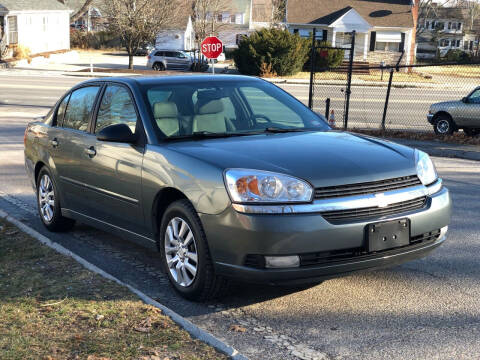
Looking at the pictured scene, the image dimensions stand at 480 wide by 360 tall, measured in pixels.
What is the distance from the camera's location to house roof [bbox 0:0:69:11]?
49.0 metres

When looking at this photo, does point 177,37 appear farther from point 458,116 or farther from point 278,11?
point 458,116

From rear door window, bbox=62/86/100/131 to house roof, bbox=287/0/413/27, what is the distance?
160ft

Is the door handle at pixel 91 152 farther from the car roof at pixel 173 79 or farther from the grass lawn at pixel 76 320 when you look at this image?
the grass lawn at pixel 76 320

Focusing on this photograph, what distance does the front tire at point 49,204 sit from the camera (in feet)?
22.5

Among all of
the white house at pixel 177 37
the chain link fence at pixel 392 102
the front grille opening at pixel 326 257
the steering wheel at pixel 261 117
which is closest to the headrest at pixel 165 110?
the steering wheel at pixel 261 117

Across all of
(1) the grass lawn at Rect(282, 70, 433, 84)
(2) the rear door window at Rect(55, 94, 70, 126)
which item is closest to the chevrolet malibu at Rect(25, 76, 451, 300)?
(2) the rear door window at Rect(55, 94, 70, 126)

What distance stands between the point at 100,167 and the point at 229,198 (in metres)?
1.84

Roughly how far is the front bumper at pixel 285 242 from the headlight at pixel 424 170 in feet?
1.31

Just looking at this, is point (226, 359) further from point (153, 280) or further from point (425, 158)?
point (425, 158)

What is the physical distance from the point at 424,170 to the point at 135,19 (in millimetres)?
39818

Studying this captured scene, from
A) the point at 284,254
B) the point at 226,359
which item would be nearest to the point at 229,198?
the point at 284,254

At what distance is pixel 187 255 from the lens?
16.0 feet

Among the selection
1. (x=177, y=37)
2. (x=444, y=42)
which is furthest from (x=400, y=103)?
(x=444, y=42)

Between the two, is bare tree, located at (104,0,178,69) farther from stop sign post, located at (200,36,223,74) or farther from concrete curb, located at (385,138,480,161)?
concrete curb, located at (385,138,480,161)
